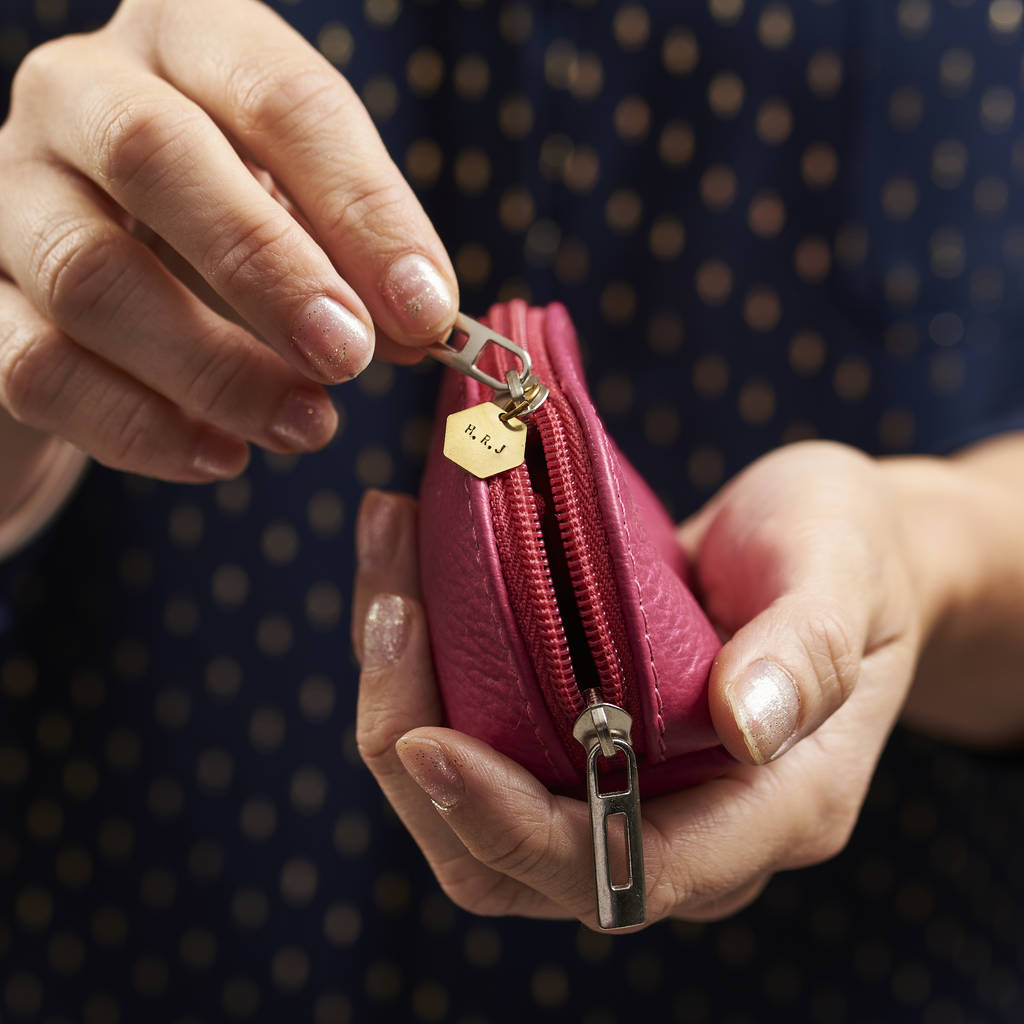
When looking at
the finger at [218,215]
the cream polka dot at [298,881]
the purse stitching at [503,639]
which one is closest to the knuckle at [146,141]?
the finger at [218,215]

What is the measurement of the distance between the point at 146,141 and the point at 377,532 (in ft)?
0.91

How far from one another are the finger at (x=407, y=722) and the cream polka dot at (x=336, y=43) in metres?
0.54

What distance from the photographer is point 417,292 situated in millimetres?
485

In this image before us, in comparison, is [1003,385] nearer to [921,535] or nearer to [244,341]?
[921,535]

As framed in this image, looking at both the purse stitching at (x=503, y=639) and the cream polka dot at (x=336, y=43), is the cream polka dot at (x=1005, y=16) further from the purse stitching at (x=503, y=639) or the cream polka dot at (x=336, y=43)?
the purse stitching at (x=503, y=639)

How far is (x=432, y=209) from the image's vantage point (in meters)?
0.86

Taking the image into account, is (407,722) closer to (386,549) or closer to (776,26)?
(386,549)

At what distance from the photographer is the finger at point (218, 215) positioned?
0.46 metres

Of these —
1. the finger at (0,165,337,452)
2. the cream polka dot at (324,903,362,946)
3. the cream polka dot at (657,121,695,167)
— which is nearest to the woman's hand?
the finger at (0,165,337,452)

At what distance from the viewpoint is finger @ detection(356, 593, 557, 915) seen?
539mm

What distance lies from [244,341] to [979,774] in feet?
2.96

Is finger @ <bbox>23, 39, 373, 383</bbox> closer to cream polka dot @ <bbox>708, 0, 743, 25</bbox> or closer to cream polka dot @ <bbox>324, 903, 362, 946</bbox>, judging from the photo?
cream polka dot @ <bbox>708, 0, 743, 25</bbox>

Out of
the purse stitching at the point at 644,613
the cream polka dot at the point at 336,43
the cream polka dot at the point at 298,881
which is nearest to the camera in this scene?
the purse stitching at the point at 644,613

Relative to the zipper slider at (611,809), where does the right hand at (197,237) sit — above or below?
above
